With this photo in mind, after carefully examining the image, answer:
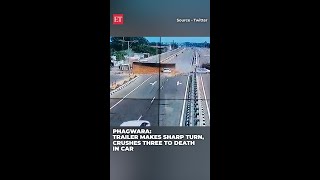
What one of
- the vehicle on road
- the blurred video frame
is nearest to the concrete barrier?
the blurred video frame

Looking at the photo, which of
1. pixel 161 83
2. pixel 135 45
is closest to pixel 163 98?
pixel 161 83

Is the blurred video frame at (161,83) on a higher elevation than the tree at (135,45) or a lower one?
lower

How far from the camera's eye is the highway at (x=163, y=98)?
288 cm

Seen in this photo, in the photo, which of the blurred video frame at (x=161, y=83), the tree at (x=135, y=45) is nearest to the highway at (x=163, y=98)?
the blurred video frame at (x=161, y=83)

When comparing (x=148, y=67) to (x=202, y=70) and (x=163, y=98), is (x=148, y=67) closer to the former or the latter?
(x=163, y=98)

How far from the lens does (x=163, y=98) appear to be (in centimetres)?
290

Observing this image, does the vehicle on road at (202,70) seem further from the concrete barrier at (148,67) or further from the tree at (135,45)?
the tree at (135,45)

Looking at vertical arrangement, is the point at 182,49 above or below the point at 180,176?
above

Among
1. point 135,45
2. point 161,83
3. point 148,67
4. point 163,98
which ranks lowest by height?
point 163,98
